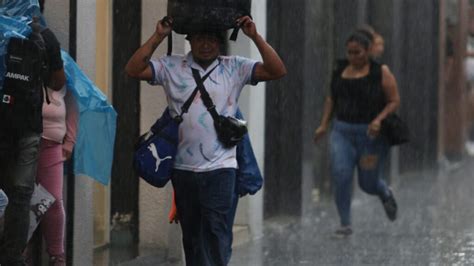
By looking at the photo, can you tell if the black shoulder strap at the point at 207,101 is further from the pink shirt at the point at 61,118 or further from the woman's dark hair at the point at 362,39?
the woman's dark hair at the point at 362,39

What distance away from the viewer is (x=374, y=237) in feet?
44.5

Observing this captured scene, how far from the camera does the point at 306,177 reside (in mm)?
A: 16766

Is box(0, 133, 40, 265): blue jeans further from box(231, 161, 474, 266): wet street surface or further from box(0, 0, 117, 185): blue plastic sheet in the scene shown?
box(231, 161, 474, 266): wet street surface

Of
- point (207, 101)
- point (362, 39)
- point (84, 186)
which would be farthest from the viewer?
point (362, 39)

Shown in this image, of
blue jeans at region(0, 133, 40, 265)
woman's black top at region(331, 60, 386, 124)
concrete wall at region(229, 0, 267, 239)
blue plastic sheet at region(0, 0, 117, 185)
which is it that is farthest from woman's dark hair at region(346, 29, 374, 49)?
blue jeans at region(0, 133, 40, 265)

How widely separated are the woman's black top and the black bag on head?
5510 mm

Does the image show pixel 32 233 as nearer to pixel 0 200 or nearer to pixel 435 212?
pixel 0 200

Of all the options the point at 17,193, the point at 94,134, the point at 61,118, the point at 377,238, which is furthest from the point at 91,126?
the point at 377,238

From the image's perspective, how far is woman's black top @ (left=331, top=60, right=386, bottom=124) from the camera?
13.7 meters

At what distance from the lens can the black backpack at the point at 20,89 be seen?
8.53 metres

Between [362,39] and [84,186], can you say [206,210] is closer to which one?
[84,186]

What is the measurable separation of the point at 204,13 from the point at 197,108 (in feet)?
1.69

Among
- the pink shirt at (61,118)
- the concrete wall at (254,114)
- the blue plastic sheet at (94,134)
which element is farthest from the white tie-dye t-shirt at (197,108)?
the concrete wall at (254,114)

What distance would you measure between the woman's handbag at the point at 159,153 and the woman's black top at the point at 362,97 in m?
5.48
